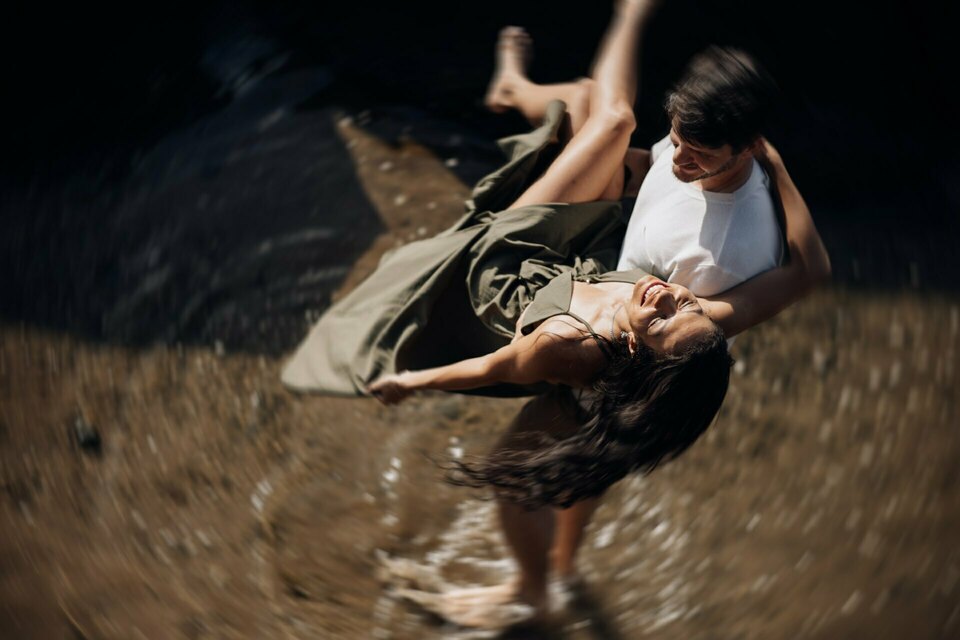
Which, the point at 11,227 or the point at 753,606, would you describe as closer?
the point at 753,606

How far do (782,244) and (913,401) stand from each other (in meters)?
0.87

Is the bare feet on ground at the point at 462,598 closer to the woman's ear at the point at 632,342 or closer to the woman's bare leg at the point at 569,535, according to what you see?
the woman's bare leg at the point at 569,535

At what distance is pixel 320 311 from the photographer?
2.13m

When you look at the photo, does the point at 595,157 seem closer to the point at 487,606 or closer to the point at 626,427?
the point at 626,427

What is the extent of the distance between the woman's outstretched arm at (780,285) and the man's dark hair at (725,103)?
0.35ft

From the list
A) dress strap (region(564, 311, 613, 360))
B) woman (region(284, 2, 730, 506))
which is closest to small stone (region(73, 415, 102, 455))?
woman (region(284, 2, 730, 506))

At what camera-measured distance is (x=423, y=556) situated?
181 cm

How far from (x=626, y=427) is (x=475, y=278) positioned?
34cm

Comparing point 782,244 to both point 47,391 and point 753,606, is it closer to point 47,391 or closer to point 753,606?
point 753,606

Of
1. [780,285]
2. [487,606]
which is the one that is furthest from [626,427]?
[487,606]

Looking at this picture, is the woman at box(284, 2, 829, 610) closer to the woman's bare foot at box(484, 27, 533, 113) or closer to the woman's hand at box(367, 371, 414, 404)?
the woman's hand at box(367, 371, 414, 404)

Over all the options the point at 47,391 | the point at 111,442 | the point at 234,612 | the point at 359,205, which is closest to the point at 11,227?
the point at 47,391

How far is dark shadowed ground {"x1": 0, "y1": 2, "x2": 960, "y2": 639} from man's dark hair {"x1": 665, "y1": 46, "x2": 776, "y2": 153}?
91cm

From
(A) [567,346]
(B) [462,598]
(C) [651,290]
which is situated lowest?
(B) [462,598]
